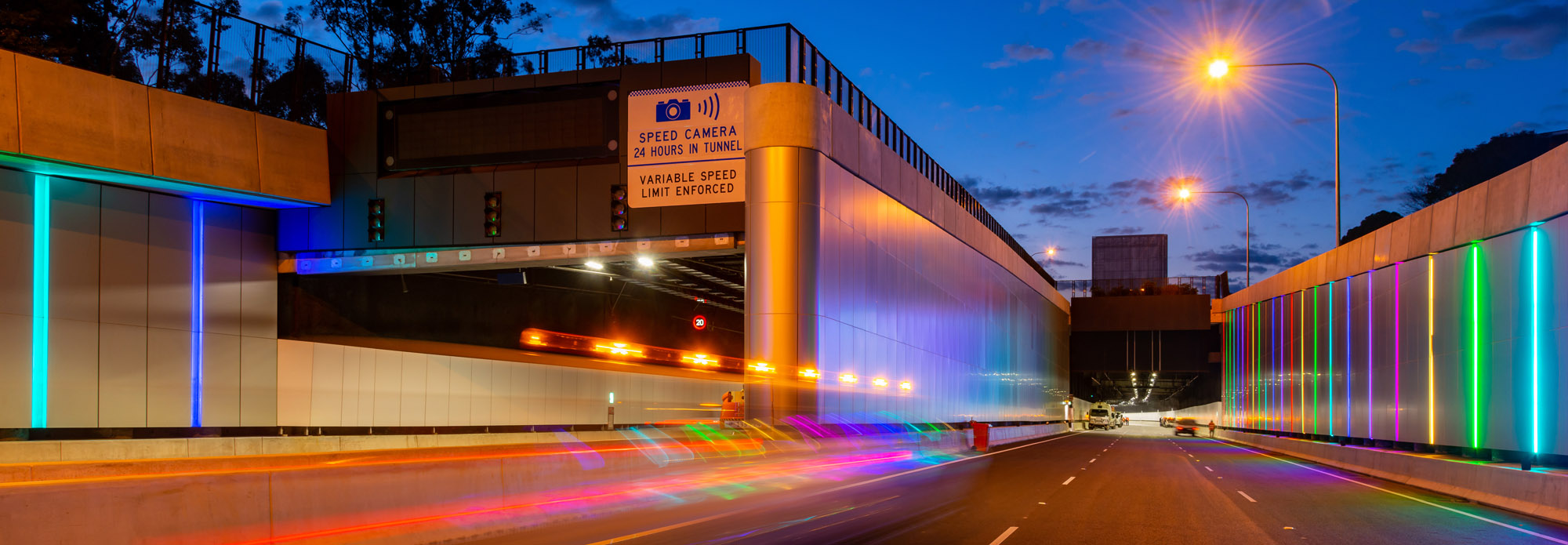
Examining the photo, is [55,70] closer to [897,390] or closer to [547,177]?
[547,177]

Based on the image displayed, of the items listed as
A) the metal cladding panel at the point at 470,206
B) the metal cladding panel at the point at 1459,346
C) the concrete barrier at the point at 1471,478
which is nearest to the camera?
the concrete barrier at the point at 1471,478

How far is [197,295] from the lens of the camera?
2741 centimetres

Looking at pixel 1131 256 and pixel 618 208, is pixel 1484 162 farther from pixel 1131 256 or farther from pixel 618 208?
pixel 618 208

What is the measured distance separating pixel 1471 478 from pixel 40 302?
29486 millimetres

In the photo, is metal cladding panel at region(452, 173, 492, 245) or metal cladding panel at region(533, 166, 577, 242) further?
metal cladding panel at region(452, 173, 492, 245)

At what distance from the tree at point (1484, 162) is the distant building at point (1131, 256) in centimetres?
3439

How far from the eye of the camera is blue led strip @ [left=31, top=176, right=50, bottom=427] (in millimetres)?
22859

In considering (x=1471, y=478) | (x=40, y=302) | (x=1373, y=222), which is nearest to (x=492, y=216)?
(x=40, y=302)

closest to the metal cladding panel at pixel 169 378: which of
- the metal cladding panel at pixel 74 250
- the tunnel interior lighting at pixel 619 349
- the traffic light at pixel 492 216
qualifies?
the metal cladding panel at pixel 74 250

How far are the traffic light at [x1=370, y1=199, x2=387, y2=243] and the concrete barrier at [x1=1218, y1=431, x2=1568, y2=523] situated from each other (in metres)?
26.8

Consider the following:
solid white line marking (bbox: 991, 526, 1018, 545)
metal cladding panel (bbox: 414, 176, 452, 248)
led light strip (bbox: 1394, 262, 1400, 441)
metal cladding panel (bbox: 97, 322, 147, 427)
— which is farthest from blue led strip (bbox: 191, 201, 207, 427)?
led light strip (bbox: 1394, 262, 1400, 441)

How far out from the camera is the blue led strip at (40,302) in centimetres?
2286

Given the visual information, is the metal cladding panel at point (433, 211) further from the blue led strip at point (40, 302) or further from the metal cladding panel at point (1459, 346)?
the metal cladding panel at point (1459, 346)

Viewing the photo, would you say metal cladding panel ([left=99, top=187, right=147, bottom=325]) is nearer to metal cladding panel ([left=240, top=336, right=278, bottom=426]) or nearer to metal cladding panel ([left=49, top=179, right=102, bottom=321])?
metal cladding panel ([left=49, top=179, right=102, bottom=321])
